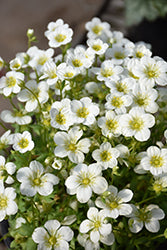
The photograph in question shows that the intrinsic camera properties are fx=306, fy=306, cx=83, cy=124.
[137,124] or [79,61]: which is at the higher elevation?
[79,61]

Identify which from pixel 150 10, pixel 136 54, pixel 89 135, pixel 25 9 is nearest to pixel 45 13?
pixel 25 9

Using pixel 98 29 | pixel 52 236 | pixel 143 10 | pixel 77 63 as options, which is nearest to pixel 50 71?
pixel 77 63

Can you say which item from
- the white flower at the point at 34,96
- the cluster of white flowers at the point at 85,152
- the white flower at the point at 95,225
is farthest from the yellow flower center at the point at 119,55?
the white flower at the point at 95,225

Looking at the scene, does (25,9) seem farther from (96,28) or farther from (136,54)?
(136,54)

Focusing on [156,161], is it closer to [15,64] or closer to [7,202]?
[7,202]

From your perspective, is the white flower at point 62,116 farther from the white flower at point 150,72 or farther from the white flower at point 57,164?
the white flower at point 150,72

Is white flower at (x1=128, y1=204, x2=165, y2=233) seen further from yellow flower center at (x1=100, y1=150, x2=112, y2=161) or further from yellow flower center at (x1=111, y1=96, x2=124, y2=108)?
yellow flower center at (x1=111, y1=96, x2=124, y2=108)

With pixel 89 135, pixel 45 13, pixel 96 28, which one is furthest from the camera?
pixel 45 13
